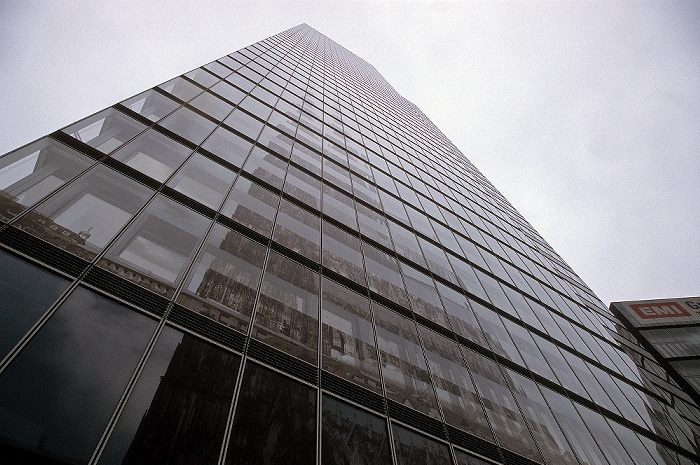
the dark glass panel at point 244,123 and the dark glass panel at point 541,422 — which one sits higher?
the dark glass panel at point 244,123

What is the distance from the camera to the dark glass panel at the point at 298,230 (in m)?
8.50

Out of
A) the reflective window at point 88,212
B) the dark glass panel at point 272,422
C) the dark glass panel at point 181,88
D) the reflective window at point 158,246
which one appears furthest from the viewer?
the dark glass panel at point 181,88

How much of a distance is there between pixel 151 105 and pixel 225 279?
6.24 m

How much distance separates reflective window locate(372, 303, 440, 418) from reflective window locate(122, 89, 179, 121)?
23.9 ft

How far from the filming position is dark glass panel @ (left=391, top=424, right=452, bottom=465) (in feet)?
18.1

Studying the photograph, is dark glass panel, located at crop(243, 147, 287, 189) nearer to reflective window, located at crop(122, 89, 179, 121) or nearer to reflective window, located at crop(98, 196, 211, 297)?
reflective window, located at crop(122, 89, 179, 121)

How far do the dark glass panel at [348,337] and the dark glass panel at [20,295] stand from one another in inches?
148

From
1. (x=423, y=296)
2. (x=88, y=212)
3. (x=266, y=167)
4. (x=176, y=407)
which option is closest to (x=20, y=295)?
(x=88, y=212)

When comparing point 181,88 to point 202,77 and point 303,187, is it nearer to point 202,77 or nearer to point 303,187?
point 202,77

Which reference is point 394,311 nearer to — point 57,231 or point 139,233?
point 139,233

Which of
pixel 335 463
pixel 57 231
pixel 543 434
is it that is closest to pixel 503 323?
pixel 543 434

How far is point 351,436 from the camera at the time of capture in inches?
206

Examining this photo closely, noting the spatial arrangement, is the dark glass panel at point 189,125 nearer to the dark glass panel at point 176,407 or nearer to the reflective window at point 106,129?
the reflective window at point 106,129

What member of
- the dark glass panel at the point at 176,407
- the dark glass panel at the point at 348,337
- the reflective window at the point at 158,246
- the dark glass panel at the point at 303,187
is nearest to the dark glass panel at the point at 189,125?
the dark glass panel at the point at 303,187
